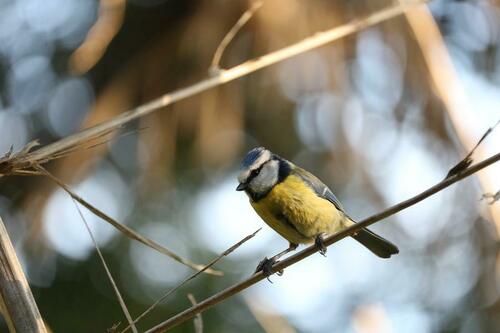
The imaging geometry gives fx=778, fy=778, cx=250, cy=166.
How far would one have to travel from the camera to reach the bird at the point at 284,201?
2121 millimetres

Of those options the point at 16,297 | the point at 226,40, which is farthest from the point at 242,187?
the point at 16,297

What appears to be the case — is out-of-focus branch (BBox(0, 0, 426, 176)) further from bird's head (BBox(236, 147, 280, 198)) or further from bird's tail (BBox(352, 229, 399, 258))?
bird's tail (BBox(352, 229, 399, 258))

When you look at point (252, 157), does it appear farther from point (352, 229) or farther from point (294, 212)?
point (352, 229)

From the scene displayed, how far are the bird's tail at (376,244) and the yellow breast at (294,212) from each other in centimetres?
21

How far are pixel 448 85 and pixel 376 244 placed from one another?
0.55 meters

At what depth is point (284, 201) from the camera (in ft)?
6.96

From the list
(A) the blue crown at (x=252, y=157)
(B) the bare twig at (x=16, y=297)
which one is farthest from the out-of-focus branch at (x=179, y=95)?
(A) the blue crown at (x=252, y=157)

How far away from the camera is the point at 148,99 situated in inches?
113

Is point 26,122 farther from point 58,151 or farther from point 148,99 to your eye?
point 58,151

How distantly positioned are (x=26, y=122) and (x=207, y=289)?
3.56ft

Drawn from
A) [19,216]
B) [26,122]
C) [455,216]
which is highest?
[26,122]

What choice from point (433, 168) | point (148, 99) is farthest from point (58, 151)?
point (433, 168)

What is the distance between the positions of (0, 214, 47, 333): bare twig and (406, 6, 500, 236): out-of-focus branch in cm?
122

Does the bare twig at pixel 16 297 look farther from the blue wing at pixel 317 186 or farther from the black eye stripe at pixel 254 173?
the blue wing at pixel 317 186
